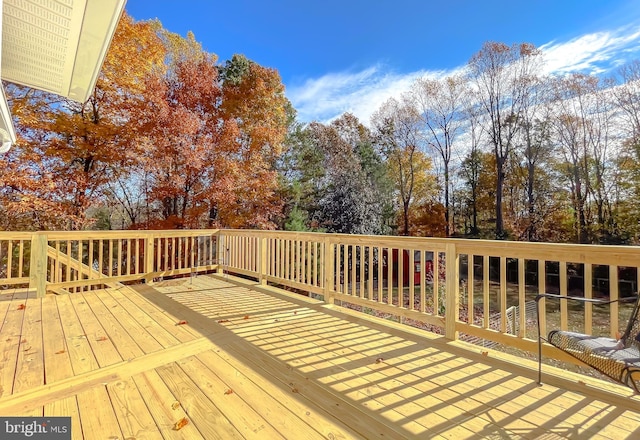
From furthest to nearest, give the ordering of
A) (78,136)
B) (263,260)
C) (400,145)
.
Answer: (400,145) < (78,136) < (263,260)

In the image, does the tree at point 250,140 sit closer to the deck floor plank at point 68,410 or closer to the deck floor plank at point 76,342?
the deck floor plank at point 76,342

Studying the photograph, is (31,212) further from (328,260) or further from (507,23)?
(507,23)

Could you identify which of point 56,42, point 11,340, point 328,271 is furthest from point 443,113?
point 11,340

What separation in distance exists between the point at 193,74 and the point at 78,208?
17.2 ft

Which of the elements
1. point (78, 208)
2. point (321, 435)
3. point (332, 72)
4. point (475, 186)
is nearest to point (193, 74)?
point (78, 208)

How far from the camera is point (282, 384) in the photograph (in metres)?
2.00

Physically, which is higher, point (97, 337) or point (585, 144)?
point (585, 144)

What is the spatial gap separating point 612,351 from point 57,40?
138 inches

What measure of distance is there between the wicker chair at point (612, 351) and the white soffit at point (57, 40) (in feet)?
9.27

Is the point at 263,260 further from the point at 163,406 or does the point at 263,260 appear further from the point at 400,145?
the point at 400,145

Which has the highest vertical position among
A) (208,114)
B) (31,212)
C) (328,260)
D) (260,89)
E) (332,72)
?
(332,72)

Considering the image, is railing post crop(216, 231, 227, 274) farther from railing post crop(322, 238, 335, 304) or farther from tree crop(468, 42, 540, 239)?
tree crop(468, 42, 540, 239)

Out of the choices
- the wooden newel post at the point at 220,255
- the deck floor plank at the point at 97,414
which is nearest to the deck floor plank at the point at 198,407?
the deck floor plank at the point at 97,414

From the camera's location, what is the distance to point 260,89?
10.7m
